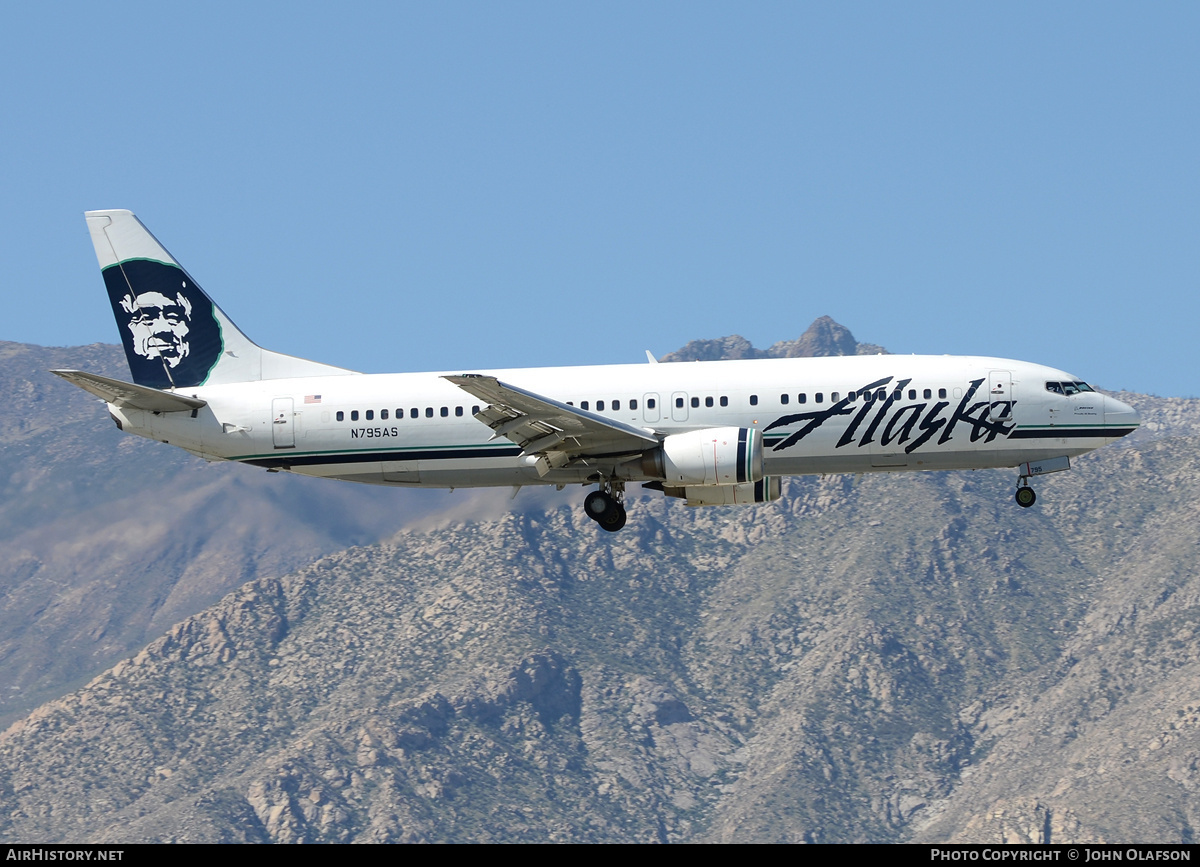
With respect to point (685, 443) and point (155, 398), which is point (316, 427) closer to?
point (155, 398)

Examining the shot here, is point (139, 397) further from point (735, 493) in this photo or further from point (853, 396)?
point (853, 396)

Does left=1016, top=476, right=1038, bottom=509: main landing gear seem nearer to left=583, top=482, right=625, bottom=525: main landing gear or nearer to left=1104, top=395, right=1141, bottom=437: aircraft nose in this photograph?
left=1104, top=395, right=1141, bottom=437: aircraft nose

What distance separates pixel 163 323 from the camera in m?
65.6

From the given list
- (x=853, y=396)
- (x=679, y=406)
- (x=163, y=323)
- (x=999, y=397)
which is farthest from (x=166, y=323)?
(x=999, y=397)

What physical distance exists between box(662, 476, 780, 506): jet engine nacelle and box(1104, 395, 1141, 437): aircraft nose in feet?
36.6

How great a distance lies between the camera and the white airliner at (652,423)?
57875 millimetres

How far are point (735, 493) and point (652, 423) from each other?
389cm

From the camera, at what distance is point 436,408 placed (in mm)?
60469

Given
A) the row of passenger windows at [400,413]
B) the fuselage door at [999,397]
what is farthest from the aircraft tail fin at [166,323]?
the fuselage door at [999,397]

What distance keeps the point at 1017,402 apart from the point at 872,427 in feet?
16.5

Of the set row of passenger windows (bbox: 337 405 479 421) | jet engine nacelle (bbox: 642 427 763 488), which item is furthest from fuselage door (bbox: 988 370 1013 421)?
row of passenger windows (bbox: 337 405 479 421)
